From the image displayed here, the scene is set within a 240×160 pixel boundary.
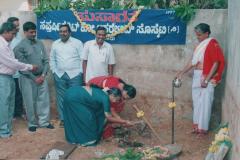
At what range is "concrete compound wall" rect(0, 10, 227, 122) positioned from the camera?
266 inches

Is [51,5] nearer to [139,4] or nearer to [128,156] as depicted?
[139,4]

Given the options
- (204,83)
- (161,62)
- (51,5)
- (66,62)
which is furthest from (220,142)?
(51,5)

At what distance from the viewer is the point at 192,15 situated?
680 cm

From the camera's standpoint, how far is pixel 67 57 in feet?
23.3

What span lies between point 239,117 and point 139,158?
1567 mm

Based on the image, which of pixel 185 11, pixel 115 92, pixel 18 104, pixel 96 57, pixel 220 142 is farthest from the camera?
pixel 18 104

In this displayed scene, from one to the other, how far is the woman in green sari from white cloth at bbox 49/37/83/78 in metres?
1.05

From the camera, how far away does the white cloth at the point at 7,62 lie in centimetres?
620

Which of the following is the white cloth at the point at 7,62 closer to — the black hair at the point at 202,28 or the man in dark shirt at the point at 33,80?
the man in dark shirt at the point at 33,80

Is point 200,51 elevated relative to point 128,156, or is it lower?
elevated

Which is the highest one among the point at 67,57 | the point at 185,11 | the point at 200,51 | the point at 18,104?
the point at 185,11

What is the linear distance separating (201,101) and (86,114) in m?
1.90

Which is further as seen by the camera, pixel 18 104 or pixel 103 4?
pixel 18 104

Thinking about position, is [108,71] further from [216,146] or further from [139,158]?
[216,146]
